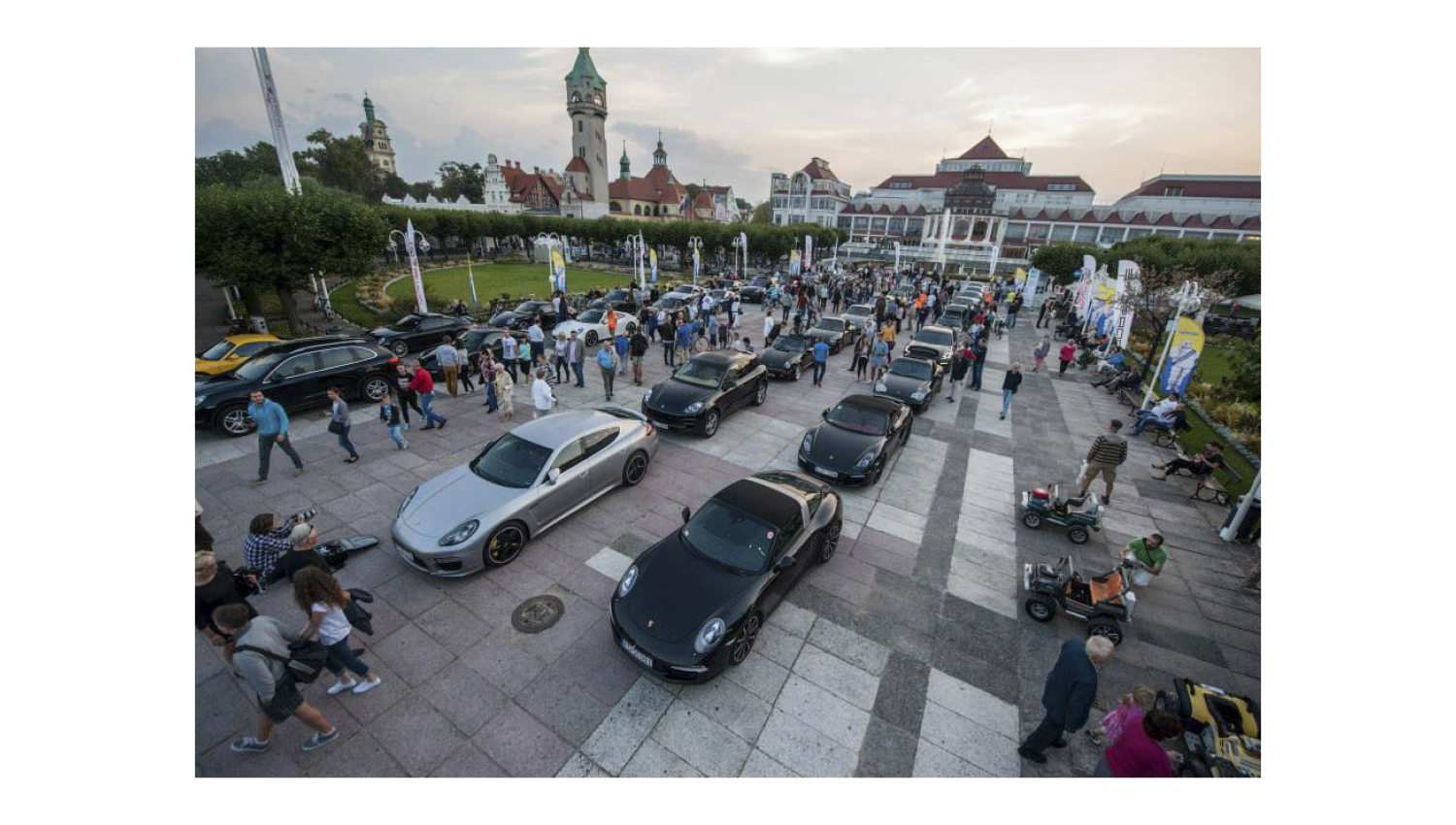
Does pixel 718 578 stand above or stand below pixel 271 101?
below

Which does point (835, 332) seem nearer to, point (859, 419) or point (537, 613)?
point (859, 419)

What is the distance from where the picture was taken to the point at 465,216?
46.0 metres

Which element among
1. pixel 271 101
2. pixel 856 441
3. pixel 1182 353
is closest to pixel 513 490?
pixel 856 441

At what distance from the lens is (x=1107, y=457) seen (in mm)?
8914

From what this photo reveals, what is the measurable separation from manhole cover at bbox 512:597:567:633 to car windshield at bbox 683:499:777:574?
1832mm

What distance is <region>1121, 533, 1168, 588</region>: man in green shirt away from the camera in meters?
6.38

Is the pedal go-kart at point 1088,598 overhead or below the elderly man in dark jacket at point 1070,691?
below

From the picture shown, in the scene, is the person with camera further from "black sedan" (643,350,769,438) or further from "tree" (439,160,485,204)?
"tree" (439,160,485,204)

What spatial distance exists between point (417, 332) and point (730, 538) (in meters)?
15.3

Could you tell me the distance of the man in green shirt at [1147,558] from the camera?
6.38m

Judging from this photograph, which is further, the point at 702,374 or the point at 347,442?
the point at 702,374

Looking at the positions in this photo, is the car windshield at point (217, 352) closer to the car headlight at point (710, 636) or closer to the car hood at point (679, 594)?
the car hood at point (679, 594)

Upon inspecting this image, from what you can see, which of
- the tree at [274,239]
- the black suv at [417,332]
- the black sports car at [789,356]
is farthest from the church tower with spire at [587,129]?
the black sports car at [789,356]

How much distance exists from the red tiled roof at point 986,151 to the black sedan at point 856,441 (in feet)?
374
